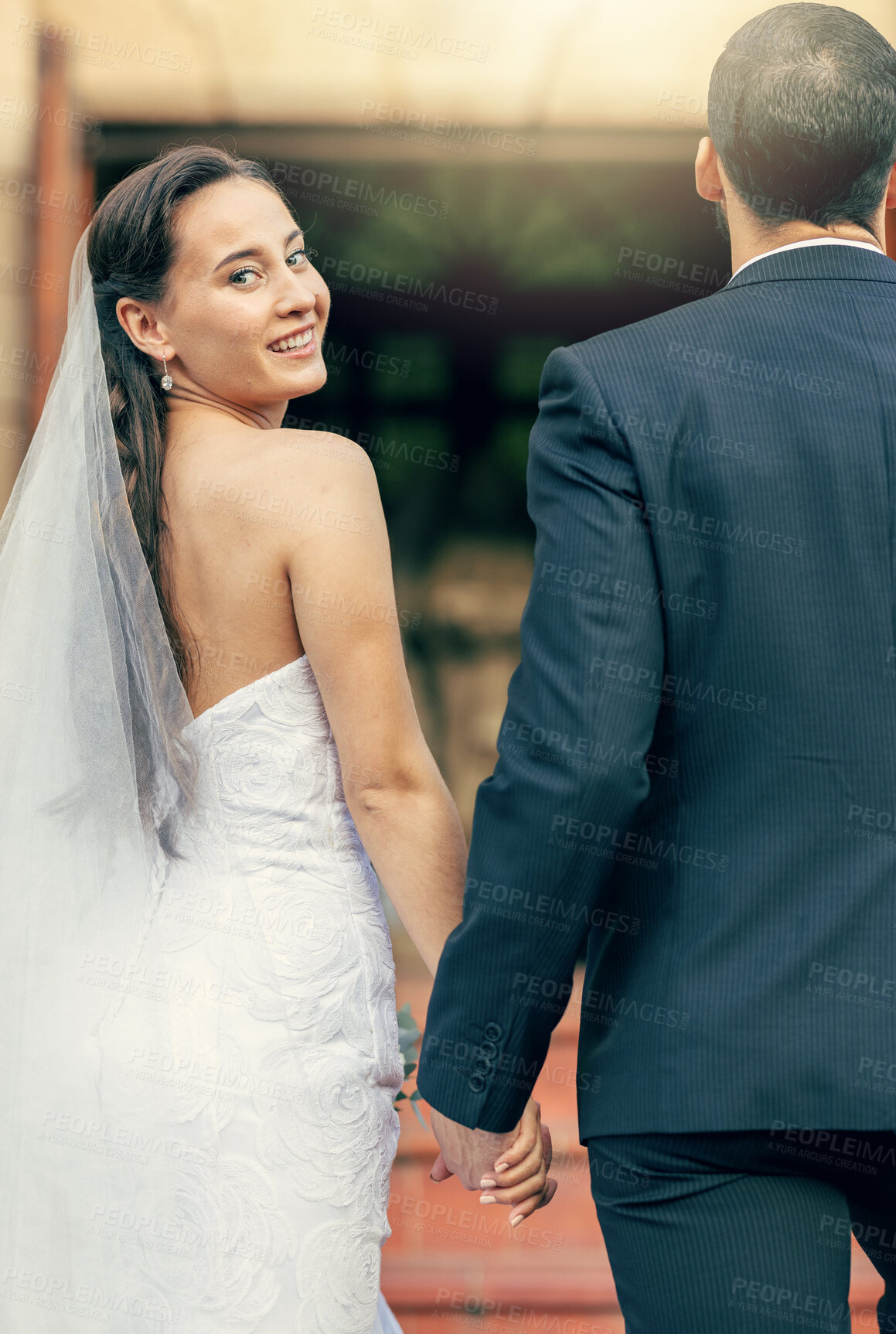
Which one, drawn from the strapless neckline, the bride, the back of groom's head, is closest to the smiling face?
the bride

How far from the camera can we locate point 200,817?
153 centimetres

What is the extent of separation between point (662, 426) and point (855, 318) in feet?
0.76

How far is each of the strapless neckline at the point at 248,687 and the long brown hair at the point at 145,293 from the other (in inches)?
2.4

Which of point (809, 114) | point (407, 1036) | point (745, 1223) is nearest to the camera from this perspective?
point (745, 1223)

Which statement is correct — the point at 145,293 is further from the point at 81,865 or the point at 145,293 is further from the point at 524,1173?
the point at 524,1173

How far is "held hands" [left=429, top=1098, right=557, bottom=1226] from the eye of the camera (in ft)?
4.63

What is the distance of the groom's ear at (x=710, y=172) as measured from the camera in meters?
1.38

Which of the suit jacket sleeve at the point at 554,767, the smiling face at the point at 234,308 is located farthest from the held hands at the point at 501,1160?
the smiling face at the point at 234,308

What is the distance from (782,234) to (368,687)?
0.68m

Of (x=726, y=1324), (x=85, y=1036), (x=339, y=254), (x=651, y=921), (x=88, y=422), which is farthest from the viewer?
(x=339, y=254)

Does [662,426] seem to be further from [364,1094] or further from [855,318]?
[364,1094]

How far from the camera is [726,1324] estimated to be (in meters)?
1.15

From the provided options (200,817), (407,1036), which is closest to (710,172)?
(200,817)

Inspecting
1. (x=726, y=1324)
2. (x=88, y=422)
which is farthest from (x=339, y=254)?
(x=726, y=1324)
